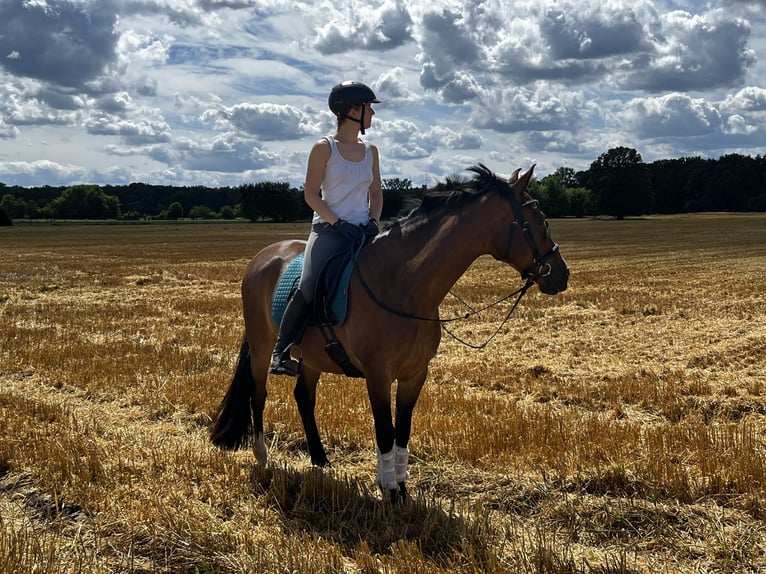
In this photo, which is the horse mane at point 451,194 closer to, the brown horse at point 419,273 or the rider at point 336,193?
the brown horse at point 419,273

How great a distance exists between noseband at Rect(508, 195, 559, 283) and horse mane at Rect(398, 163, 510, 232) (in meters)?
0.18

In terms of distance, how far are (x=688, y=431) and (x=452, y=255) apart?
11.4 feet

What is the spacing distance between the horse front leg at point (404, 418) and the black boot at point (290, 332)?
0.90 metres

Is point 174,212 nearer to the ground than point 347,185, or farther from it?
farther from it

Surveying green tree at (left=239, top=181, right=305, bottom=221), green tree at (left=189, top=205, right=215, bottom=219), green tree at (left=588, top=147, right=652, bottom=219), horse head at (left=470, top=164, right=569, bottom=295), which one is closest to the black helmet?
horse head at (left=470, top=164, right=569, bottom=295)

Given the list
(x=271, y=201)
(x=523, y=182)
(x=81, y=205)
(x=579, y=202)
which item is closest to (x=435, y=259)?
(x=523, y=182)

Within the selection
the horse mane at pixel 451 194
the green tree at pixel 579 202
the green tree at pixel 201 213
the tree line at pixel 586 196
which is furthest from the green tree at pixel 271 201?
the horse mane at pixel 451 194

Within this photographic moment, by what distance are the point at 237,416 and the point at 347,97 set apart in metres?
3.20

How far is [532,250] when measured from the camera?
186 inches

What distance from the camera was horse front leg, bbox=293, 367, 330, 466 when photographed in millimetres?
5984

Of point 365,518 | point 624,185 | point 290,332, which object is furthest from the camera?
point 624,185

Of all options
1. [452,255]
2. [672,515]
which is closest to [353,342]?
[452,255]

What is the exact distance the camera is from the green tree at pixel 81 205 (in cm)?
13762

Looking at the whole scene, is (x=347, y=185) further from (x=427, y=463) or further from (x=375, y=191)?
(x=427, y=463)
